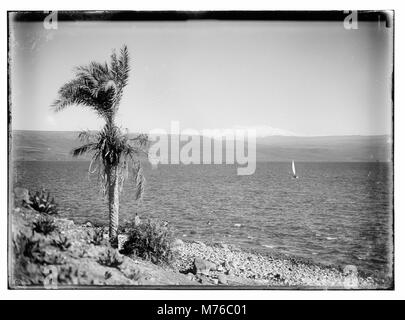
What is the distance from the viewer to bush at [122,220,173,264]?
7641mm

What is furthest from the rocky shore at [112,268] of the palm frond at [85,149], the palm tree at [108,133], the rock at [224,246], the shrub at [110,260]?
the palm frond at [85,149]

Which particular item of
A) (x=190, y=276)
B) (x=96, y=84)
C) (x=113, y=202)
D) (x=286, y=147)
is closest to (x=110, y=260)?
(x=113, y=202)

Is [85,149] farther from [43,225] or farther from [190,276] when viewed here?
[190,276]

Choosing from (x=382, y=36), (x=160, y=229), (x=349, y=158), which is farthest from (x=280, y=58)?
(x=160, y=229)

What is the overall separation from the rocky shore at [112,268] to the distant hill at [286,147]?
1.15 meters

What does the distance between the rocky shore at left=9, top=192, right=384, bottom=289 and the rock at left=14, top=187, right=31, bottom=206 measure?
0.13m

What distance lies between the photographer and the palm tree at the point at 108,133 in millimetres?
7434

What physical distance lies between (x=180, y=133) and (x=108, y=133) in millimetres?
1360

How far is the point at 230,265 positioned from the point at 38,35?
5704 millimetres

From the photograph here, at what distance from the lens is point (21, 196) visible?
7.29 meters

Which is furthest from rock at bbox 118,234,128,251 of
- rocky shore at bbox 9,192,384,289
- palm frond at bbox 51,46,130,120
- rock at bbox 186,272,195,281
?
palm frond at bbox 51,46,130,120

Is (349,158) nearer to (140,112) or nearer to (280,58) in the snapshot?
(280,58)

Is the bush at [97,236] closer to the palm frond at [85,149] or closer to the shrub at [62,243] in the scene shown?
the shrub at [62,243]

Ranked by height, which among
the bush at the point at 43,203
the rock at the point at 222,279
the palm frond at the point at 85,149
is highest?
the palm frond at the point at 85,149
